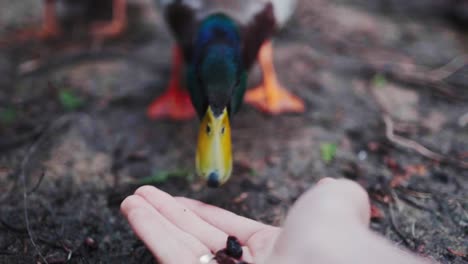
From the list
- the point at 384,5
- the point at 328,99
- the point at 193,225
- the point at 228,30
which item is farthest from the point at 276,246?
the point at 384,5

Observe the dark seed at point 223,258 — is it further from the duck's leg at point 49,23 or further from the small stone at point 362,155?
the duck's leg at point 49,23

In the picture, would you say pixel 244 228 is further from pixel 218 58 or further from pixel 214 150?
pixel 218 58

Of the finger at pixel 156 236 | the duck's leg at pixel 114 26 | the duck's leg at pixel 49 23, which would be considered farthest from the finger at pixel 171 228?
the duck's leg at pixel 49 23

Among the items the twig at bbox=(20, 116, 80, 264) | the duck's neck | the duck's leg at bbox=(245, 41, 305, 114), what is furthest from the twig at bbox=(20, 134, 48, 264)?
the duck's leg at bbox=(245, 41, 305, 114)

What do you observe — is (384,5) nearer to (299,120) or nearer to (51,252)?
(299,120)

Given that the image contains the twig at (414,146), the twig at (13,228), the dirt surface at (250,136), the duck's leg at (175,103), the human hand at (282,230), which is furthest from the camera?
the duck's leg at (175,103)

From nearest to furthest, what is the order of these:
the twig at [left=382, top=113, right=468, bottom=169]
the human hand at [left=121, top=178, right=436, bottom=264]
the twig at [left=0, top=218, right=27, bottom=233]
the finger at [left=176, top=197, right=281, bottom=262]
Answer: the human hand at [left=121, top=178, right=436, bottom=264] < the finger at [left=176, top=197, right=281, bottom=262] < the twig at [left=0, top=218, right=27, bottom=233] < the twig at [left=382, top=113, right=468, bottom=169]

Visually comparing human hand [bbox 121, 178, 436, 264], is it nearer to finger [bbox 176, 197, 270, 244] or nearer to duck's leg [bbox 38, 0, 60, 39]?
finger [bbox 176, 197, 270, 244]
